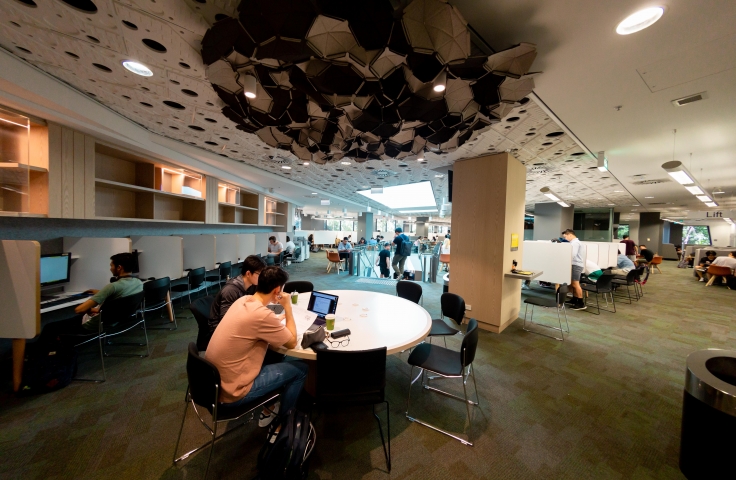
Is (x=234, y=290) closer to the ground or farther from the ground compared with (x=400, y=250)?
closer to the ground

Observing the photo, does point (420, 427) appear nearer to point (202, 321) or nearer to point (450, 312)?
point (450, 312)

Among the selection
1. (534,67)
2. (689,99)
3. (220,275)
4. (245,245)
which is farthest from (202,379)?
(245,245)

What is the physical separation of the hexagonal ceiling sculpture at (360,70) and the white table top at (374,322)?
2024mm

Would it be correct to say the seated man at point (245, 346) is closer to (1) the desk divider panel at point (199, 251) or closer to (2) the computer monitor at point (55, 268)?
(2) the computer monitor at point (55, 268)

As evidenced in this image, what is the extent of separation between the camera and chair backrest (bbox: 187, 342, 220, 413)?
1.63 metres

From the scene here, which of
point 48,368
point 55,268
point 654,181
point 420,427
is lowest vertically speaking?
point 420,427

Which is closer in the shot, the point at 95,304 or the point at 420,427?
the point at 420,427

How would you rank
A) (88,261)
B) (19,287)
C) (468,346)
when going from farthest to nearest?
(88,261), (19,287), (468,346)

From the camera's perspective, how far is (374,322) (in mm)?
2453

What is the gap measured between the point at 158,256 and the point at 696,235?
31907 millimetres

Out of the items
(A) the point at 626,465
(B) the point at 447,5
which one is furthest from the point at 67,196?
(A) the point at 626,465

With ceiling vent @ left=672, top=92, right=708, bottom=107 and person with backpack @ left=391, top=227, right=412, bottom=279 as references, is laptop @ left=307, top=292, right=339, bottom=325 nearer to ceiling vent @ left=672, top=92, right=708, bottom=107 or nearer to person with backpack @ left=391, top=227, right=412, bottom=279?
ceiling vent @ left=672, top=92, right=708, bottom=107

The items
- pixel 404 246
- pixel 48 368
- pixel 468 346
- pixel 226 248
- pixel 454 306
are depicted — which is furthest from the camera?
pixel 404 246

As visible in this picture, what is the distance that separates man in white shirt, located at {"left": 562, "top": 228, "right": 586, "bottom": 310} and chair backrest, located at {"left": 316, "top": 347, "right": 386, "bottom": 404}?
6.08 m
